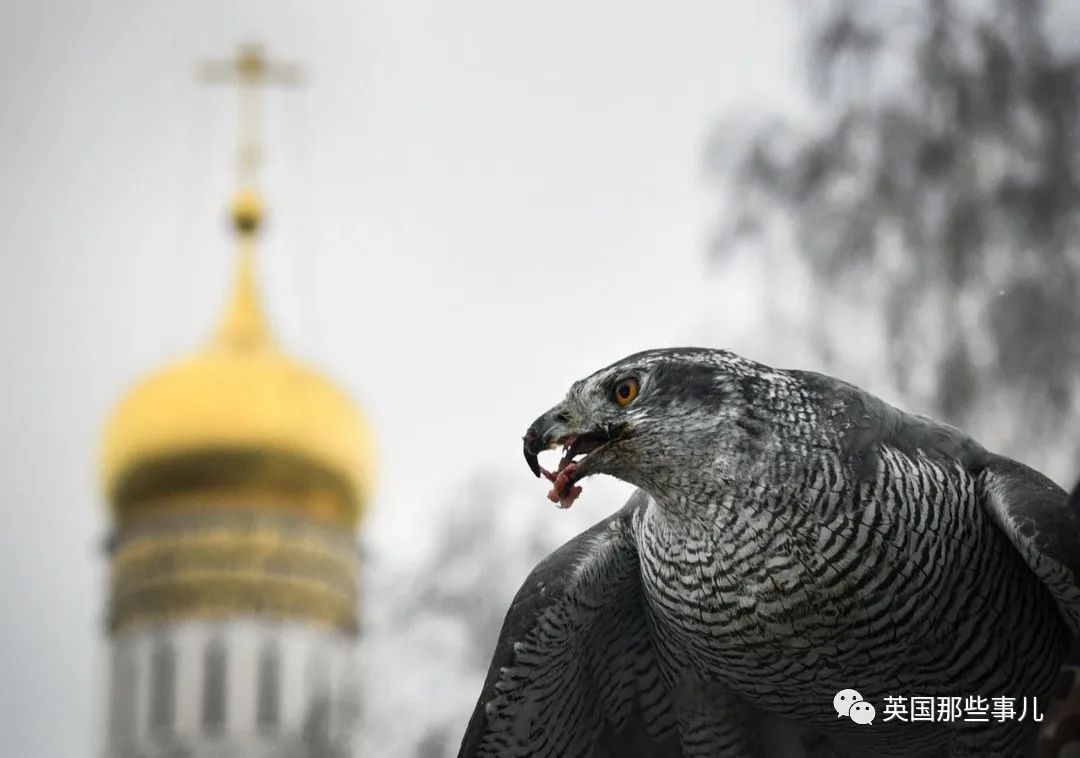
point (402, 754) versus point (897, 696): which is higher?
point (402, 754)

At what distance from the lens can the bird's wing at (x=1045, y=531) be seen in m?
2.16

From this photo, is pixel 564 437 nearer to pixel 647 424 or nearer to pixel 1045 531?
pixel 647 424

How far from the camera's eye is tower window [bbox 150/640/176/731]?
61.6 ft

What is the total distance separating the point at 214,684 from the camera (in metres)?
19.1

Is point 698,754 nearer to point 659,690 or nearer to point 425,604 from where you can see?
point 659,690

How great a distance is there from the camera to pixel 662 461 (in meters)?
2.24

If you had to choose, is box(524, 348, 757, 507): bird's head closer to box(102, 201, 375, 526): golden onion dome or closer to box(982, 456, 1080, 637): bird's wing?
box(982, 456, 1080, 637): bird's wing

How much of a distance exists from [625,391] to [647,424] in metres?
0.06

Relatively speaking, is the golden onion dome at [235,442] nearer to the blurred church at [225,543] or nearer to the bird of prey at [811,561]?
the blurred church at [225,543]

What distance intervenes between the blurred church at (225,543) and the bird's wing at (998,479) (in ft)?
51.0

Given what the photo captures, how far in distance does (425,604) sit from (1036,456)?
3875 millimetres

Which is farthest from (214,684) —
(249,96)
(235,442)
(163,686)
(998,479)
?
(998,479)

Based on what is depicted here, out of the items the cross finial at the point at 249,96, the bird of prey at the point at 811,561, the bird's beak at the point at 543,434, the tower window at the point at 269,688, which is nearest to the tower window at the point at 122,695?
the tower window at the point at 269,688

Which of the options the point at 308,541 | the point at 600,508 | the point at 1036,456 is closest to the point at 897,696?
the point at 1036,456
